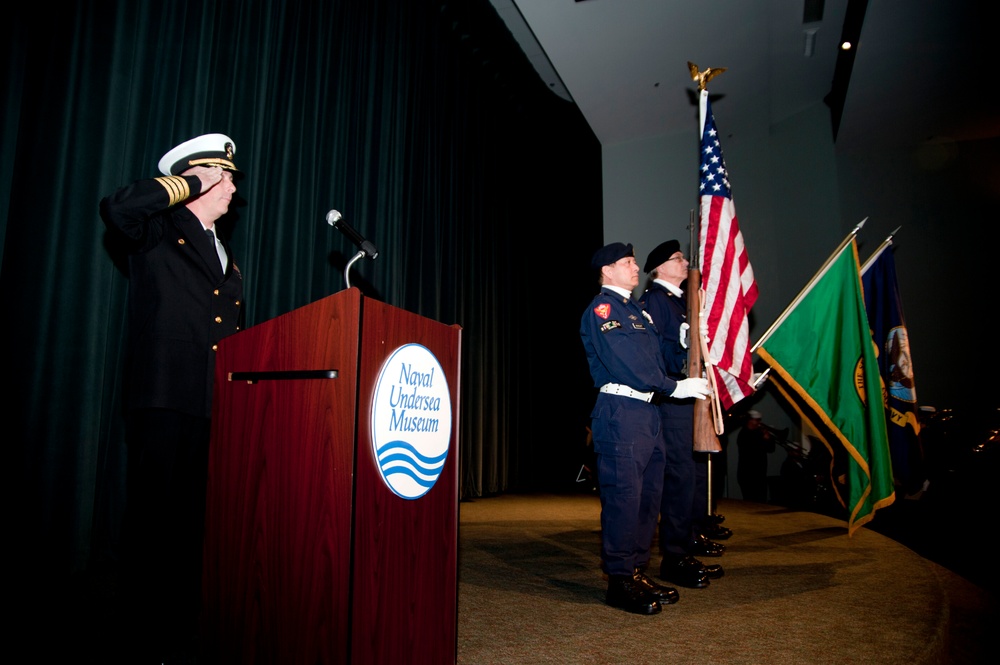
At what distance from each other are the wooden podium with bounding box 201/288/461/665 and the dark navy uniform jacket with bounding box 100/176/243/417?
252 millimetres

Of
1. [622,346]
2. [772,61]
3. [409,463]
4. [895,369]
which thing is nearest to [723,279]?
[622,346]

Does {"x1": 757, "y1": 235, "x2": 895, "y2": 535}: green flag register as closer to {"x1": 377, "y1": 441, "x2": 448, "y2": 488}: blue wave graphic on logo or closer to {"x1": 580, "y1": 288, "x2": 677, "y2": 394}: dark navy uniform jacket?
{"x1": 580, "y1": 288, "x2": 677, "y2": 394}: dark navy uniform jacket

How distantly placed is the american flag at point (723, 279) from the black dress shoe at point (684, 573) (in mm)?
1089

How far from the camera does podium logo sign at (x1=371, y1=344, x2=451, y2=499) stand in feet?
3.69

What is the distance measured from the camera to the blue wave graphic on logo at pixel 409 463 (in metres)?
1.13

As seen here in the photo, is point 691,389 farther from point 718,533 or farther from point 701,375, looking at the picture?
point 718,533

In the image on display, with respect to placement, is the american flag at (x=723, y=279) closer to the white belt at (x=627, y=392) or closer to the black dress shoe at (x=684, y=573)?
the white belt at (x=627, y=392)

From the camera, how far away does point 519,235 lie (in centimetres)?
687

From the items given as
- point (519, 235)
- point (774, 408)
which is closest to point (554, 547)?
point (774, 408)

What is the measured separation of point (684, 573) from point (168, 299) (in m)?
2.22

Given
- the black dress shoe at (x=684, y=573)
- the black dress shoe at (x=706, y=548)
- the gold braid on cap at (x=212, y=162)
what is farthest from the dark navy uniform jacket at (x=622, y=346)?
the gold braid on cap at (x=212, y=162)

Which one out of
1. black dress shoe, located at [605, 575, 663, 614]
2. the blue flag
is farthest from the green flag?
black dress shoe, located at [605, 575, 663, 614]

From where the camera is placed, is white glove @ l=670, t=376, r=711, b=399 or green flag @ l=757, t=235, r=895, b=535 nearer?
white glove @ l=670, t=376, r=711, b=399

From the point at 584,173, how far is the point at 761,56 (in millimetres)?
3106
